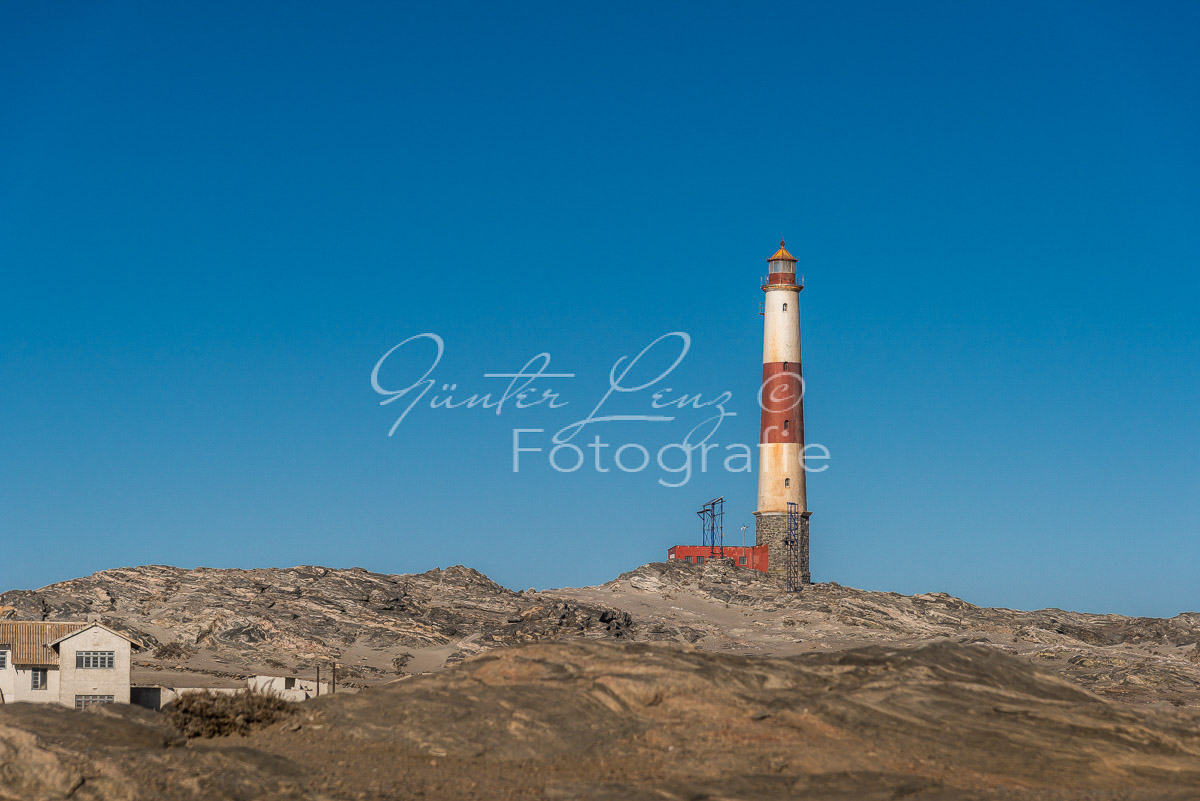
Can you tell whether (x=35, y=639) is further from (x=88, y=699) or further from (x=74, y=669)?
(x=88, y=699)

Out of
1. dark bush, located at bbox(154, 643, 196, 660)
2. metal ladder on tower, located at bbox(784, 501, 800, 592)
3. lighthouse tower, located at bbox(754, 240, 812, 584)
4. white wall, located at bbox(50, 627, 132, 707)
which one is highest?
lighthouse tower, located at bbox(754, 240, 812, 584)

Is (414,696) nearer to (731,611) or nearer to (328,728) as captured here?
(328,728)

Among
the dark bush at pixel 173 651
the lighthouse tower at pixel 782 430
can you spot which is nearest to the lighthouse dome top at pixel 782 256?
the lighthouse tower at pixel 782 430

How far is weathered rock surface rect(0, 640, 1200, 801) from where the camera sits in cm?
2562

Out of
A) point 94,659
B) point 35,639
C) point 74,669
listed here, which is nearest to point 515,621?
point 94,659

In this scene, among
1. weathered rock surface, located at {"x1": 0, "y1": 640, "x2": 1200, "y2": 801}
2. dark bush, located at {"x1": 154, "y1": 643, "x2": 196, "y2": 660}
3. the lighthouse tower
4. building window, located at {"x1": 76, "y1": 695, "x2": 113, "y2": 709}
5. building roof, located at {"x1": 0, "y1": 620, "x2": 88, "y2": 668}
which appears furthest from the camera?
the lighthouse tower

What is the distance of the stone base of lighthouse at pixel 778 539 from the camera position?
10338 cm

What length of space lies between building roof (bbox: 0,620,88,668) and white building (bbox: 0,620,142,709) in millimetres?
41

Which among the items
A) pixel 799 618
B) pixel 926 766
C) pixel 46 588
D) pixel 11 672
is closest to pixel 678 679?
pixel 926 766

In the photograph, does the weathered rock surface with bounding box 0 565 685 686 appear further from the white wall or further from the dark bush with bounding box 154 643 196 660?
the white wall

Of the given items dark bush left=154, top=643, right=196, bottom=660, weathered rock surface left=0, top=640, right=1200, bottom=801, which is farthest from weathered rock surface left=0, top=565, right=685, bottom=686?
weathered rock surface left=0, top=640, right=1200, bottom=801

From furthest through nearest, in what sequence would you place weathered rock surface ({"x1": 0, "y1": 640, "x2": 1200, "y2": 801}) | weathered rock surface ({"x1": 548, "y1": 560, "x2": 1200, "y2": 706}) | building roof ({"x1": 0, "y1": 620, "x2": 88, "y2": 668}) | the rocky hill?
1. weathered rock surface ({"x1": 548, "y1": 560, "x2": 1200, "y2": 706})
2. the rocky hill
3. building roof ({"x1": 0, "y1": 620, "x2": 88, "y2": 668})
4. weathered rock surface ({"x1": 0, "y1": 640, "x2": 1200, "y2": 801})

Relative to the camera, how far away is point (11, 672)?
5369 cm

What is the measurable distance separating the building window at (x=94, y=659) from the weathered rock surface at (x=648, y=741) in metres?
24.8
